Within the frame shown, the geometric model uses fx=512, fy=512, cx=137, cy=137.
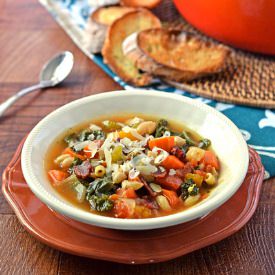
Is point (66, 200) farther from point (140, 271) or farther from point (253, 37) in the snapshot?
point (253, 37)

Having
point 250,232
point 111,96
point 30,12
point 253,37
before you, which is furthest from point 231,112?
point 30,12

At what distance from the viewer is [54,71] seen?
2426 millimetres

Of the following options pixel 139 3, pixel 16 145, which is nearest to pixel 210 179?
pixel 16 145

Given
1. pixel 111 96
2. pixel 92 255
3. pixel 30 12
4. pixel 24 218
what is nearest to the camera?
pixel 92 255

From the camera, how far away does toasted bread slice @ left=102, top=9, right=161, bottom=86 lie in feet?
7.66

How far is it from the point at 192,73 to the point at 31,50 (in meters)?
0.89

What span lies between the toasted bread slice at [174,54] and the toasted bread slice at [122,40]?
0.12ft

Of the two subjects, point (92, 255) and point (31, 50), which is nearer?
point (92, 255)

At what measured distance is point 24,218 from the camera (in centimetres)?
146

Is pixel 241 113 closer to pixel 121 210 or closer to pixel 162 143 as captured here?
pixel 162 143

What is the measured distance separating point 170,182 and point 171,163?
0.24ft

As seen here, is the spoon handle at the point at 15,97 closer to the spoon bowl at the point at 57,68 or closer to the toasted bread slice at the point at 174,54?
the spoon bowl at the point at 57,68

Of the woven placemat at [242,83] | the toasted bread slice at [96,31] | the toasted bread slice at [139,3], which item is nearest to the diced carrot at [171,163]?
the woven placemat at [242,83]

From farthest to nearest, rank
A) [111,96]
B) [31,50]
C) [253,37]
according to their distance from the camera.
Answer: [31,50], [253,37], [111,96]
